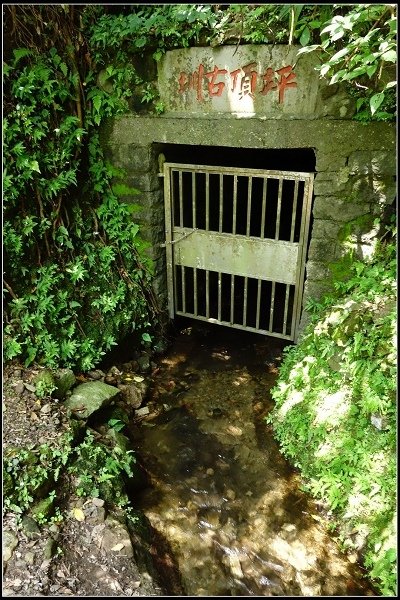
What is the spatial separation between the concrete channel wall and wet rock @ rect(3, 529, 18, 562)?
12.6 ft

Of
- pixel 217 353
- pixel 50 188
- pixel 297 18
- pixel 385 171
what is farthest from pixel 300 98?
pixel 217 353

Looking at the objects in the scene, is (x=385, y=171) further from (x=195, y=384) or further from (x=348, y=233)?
(x=195, y=384)

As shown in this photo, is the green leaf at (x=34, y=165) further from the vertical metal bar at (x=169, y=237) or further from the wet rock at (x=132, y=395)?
the wet rock at (x=132, y=395)

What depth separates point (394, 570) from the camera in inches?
127

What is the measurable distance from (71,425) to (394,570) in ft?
10.0

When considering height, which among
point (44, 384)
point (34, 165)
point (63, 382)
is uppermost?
point (34, 165)

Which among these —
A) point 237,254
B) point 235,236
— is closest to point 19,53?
point 235,236

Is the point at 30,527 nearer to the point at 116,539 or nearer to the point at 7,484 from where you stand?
the point at 7,484

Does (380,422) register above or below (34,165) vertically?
below

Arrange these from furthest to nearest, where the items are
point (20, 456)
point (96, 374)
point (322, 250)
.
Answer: point (96, 374)
point (322, 250)
point (20, 456)

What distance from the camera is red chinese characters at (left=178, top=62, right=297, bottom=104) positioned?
435 centimetres

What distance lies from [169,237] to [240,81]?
230 centimetres

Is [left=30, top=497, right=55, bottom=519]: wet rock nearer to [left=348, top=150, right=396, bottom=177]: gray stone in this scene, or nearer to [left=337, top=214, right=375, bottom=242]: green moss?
[left=337, top=214, right=375, bottom=242]: green moss

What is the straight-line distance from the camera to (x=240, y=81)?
454cm
